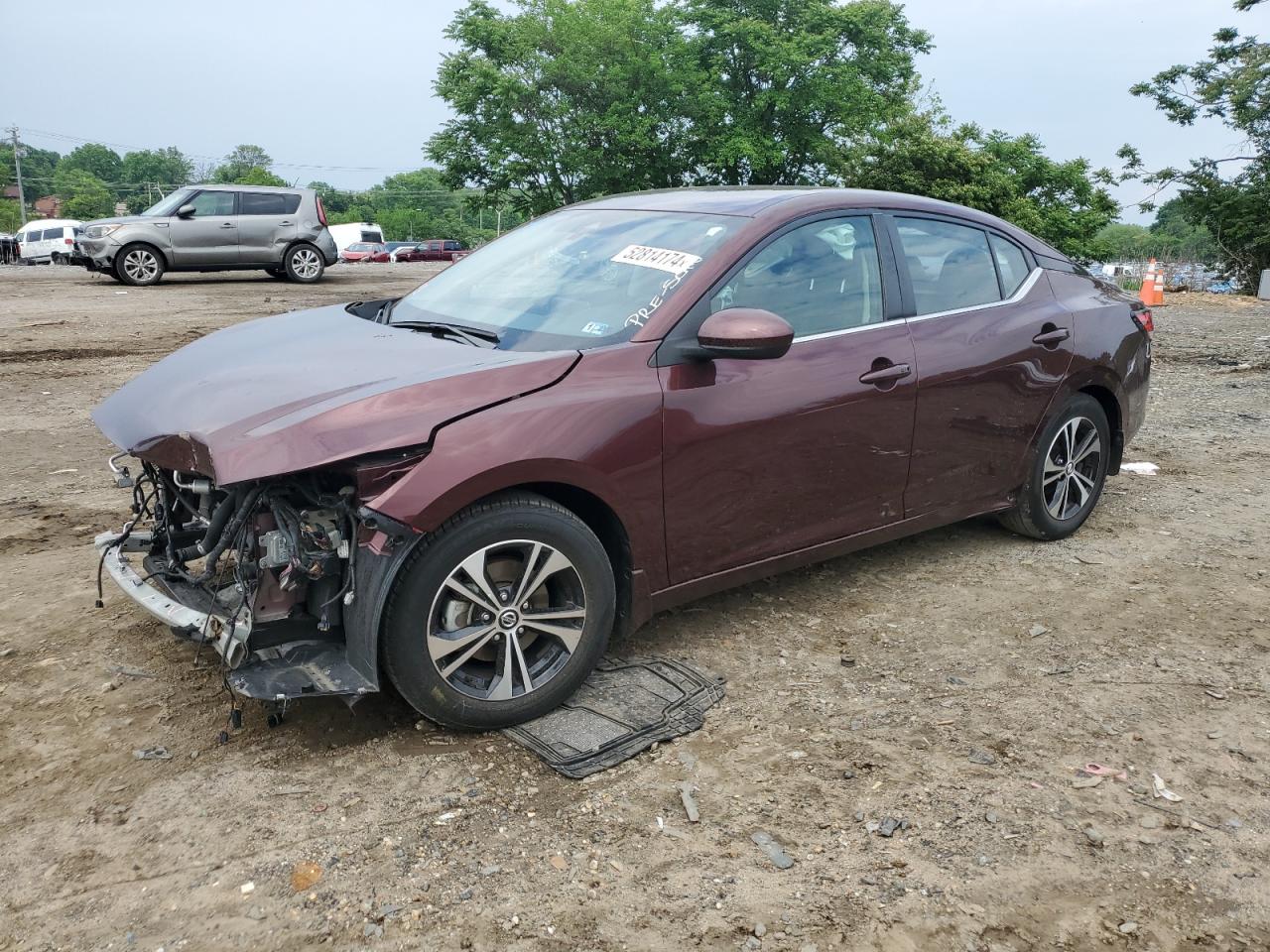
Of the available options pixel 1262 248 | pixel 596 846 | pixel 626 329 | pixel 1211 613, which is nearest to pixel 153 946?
pixel 596 846

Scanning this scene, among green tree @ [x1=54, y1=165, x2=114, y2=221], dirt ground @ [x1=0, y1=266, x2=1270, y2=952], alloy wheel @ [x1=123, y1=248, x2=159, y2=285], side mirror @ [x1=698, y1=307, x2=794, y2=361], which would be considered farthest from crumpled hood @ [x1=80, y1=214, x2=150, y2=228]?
green tree @ [x1=54, y1=165, x2=114, y2=221]

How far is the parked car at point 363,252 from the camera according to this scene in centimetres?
4678

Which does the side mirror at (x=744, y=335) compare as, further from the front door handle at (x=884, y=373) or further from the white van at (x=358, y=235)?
the white van at (x=358, y=235)

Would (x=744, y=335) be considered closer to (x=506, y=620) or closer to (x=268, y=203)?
(x=506, y=620)

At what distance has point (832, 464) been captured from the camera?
402 centimetres

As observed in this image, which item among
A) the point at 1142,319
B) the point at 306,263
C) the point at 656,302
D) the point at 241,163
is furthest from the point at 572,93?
the point at 241,163

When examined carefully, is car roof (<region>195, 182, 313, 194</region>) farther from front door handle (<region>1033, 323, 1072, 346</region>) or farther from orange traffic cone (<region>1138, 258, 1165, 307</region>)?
front door handle (<region>1033, 323, 1072, 346</region>)

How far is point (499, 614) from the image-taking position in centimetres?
320

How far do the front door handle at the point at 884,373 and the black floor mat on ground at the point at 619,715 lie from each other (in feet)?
4.27

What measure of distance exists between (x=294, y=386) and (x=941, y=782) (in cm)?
229

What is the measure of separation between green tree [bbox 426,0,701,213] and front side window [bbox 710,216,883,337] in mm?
32385

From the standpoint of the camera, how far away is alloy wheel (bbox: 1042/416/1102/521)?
507cm

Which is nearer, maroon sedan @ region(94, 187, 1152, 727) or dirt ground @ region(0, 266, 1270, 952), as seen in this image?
dirt ground @ region(0, 266, 1270, 952)

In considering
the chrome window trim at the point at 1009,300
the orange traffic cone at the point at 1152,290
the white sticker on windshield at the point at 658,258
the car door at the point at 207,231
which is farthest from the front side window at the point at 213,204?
the chrome window trim at the point at 1009,300
